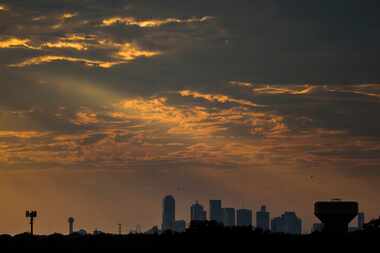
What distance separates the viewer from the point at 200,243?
111 m

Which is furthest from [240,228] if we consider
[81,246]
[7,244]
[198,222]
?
A: [7,244]

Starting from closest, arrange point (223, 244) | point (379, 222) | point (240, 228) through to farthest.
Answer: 1. point (223, 244)
2. point (240, 228)
3. point (379, 222)

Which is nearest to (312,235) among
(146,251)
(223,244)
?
(223,244)

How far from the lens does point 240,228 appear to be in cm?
11950

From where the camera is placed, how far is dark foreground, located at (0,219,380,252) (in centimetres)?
11025

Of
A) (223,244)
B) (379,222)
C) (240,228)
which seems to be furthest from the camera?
(379,222)

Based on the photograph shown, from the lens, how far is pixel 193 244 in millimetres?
110250

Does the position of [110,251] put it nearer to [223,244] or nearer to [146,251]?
[146,251]

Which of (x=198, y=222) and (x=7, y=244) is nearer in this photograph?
(x=7, y=244)

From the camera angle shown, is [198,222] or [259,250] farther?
[198,222]

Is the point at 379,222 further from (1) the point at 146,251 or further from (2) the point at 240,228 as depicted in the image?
(1) the point at 146,251

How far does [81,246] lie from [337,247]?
119ft

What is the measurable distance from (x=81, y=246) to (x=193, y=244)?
642 inches

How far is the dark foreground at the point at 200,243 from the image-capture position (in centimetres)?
11025
